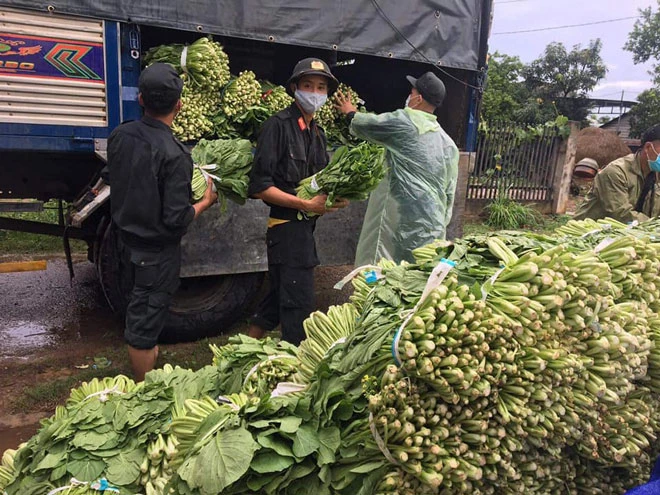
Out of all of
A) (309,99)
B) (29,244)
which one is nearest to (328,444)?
(309,99)

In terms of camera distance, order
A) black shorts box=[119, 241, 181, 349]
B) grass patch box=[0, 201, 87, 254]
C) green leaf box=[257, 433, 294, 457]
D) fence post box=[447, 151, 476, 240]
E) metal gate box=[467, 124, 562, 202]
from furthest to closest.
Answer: metal gate box=[467, 124, 562, 202]
grass patch box=[0, 201, 87, 254]
fence post box=[447, 151, 476, 240]
black shorts box=[119, 241, 181, 349]
green leaf box=[257, 433, 294, 457]

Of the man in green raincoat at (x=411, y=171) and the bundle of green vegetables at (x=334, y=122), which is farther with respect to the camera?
the bundle of green vegetables at (x=334, y=122)

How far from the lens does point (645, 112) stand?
868 inches

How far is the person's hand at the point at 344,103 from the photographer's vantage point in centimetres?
491

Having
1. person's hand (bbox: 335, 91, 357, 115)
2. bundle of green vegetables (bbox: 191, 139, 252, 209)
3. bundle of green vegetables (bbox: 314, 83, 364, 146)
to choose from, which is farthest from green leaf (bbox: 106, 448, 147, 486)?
bundle of green vegetables (bbox: 314, 83, 364, 146)

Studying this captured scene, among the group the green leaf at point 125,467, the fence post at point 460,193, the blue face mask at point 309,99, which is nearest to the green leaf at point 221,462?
the green leaf at point 125,467

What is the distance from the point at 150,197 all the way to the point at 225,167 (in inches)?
32.8

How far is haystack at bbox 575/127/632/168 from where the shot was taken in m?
16.9

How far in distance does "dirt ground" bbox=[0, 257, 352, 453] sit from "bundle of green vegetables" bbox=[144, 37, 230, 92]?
2377 mm

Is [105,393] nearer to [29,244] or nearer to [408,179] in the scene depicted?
[408,179]

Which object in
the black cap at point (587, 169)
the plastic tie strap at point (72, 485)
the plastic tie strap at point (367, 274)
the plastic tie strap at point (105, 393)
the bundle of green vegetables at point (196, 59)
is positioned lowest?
the plastic tie strap at point (72, 485)

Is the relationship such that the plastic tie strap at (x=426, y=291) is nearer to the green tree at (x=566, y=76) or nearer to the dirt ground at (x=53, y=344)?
the dirt ground at (x=53, y=344)

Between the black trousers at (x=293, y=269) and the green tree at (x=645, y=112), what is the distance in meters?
22.0

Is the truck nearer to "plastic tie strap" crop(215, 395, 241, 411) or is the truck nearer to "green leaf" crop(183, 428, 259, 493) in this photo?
"plastic tie strap" crop(215, 395, 241, 411)
